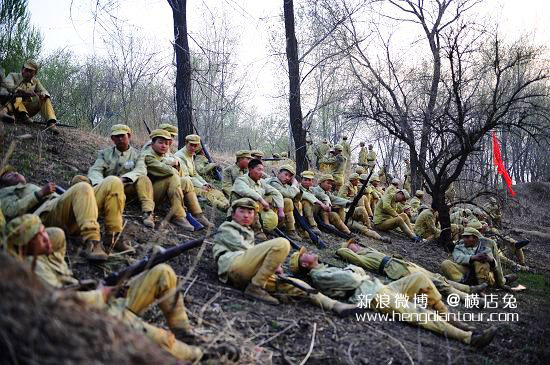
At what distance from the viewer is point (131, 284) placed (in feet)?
12.2

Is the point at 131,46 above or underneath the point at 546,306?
above

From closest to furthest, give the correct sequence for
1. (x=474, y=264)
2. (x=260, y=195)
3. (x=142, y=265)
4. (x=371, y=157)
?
(x=142, y=265), (x=260, y=195), (x=474, y=264), (x=371, y=157)

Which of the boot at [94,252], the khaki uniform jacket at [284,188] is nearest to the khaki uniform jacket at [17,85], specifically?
the khaki uniform jacket at [284,188]

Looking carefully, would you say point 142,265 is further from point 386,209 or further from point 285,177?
point 386,209

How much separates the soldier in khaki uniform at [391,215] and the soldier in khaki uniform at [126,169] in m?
7.13

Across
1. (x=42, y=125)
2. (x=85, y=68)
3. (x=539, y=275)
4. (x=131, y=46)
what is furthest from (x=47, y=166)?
(x=85, y=68)

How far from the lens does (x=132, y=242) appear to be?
18.7ft

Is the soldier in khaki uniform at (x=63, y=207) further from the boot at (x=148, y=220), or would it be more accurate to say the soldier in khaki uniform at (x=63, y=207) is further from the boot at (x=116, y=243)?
the boot at (x=148, y=220)

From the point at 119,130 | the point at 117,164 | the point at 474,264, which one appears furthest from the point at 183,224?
the point at 474,264

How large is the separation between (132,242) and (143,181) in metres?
1.00

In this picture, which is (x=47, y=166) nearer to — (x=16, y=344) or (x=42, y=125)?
(x=42, y=125)

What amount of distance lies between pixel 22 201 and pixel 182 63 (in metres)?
6.03

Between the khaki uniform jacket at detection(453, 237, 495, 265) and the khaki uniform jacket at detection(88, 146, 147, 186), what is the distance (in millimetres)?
5793

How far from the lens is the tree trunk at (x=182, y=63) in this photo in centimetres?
989
